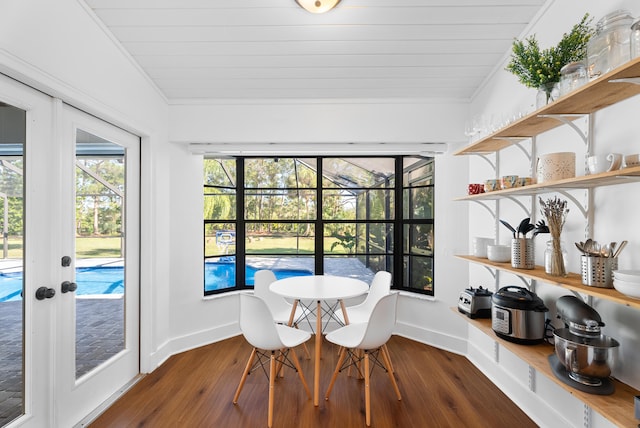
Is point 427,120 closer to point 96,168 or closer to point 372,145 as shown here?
point 372,145

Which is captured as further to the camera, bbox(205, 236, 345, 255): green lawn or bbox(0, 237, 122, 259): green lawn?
bbox(205, 236, 345, 255): green lawn

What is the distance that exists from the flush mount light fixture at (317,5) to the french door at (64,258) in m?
1.61

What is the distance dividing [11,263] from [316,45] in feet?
7.60

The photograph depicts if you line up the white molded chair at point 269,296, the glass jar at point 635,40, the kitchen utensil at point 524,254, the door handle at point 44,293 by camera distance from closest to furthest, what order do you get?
the glass jar at point 635,40 < the door handle at point 44,293 < the kitchen utensil at point 524,254 < the white molded chair at point 269,296

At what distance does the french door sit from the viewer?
1583 millimetres

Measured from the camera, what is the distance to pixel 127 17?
1.97m

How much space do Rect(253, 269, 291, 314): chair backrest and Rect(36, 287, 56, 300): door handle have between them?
142cm

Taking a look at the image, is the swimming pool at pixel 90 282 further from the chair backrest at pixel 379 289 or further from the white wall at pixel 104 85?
the chair backrest at pixel 379 289

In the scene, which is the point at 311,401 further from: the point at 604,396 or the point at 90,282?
the point at 90,282

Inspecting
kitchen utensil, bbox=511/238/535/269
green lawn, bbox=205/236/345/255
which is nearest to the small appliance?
kitchen utensil, bbox=511/238/535/269

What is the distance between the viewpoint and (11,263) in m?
1.58

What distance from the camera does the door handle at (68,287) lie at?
Result: 184 cm

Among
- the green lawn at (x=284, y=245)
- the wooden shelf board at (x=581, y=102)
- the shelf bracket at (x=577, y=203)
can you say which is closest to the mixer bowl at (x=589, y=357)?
the shelf bracket at (x=577, y=203)

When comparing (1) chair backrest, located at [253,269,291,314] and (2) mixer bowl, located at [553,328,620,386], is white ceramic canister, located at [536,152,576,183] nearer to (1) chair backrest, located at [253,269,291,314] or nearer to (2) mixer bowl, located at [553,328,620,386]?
(2) mixer bowl, located at [553,328,620,386]
